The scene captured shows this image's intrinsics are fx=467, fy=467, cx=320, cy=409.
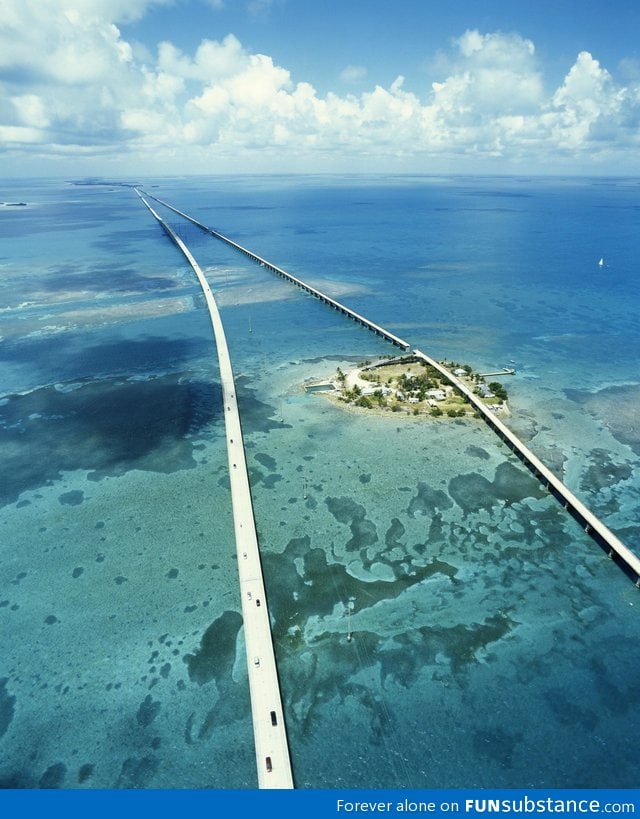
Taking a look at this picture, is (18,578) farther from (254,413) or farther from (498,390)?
(498,390)

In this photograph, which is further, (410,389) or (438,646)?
(410,389)

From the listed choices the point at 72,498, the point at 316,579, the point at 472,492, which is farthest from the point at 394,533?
the point at 72,498

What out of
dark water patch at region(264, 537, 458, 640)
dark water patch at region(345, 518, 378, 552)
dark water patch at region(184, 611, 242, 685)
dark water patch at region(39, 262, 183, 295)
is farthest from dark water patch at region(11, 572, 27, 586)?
dark water patch at region(39, 262, 183, 295)

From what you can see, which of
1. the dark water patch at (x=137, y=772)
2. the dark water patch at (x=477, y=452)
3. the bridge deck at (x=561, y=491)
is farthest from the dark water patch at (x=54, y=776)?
the dark water patch at (x=477, y=452)

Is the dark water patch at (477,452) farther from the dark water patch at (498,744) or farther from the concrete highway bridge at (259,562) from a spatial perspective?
the dark water patch at (498,744)

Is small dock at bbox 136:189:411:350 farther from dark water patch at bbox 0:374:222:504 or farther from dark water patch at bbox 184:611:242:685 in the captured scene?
dark water patch at bbox 184:611:242:685

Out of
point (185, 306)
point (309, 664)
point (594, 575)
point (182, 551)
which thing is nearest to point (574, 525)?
point (594, 575)
